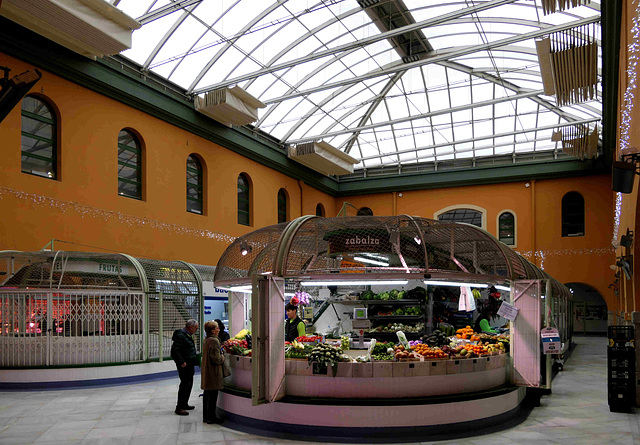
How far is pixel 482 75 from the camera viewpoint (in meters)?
22.2

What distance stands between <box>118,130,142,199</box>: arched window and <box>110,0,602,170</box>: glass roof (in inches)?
88.4

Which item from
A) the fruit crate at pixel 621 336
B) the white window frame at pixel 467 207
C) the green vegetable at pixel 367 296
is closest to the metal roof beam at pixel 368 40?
the green vegetable at pixel 367 296

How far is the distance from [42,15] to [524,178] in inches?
822

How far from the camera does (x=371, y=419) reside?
778 cm

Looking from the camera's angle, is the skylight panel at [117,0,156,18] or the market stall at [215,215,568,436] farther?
the skylight panel at [117,0,156,18]

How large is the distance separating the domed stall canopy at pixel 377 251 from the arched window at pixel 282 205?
14.6m

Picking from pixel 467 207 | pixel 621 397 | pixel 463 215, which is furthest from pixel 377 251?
pixel 463 215

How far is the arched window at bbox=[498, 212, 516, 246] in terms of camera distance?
26406 millimetres

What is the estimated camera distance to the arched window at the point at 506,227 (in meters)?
26.4

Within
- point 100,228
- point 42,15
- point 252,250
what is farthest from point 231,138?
point 252,250

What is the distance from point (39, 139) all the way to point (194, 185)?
6.15 metres

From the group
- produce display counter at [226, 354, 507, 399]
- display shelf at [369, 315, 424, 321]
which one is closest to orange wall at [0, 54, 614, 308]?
display shelf at [369, 315, 424, 321]

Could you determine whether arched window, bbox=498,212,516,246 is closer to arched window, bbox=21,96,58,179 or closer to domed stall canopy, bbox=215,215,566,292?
domed stall canopy, bbox=215,215,566,292

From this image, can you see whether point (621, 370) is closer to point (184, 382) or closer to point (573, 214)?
point (184, 382)
